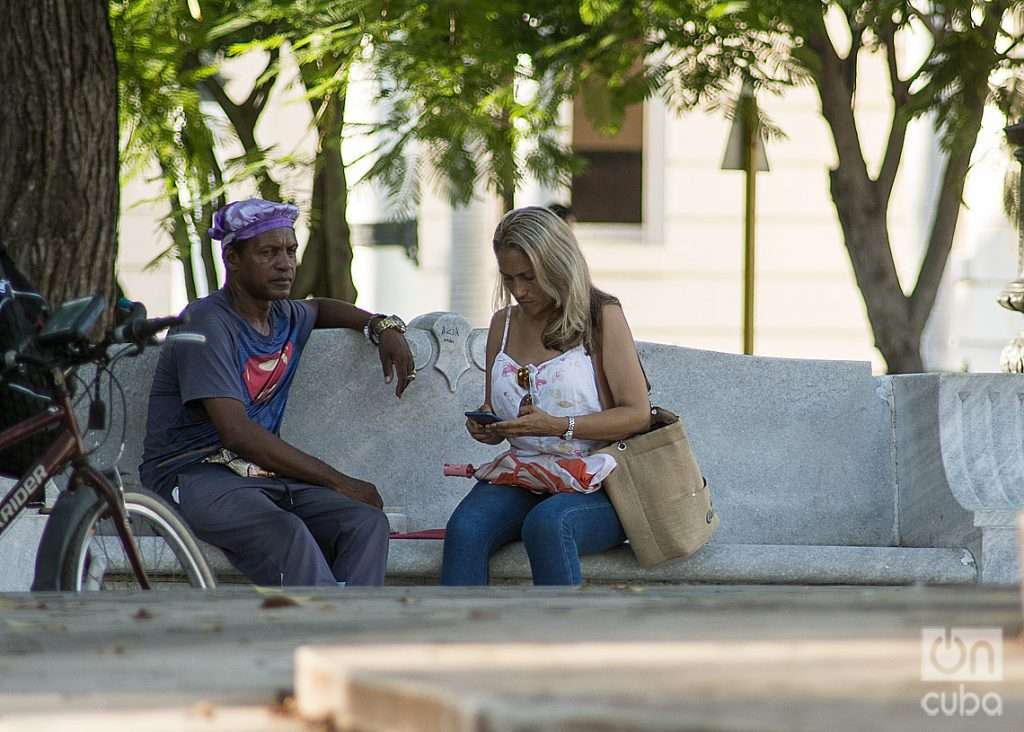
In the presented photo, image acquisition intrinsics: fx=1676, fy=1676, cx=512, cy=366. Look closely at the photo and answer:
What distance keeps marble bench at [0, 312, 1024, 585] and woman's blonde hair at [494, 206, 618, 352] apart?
3.05 ft

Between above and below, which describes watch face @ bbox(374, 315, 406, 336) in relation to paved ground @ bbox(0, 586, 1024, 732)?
above

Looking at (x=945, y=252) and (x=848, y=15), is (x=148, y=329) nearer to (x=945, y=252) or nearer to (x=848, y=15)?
(x=848, y=15)

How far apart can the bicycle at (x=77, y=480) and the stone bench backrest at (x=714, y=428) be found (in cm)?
199

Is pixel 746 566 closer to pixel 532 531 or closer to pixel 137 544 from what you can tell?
pixel 532 531

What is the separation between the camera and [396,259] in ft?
46.0

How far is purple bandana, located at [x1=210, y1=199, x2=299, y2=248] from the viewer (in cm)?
534

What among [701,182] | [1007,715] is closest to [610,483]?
[1007,715]

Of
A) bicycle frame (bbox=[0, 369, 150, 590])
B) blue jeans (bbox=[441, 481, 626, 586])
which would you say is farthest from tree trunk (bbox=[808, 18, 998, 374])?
bicycle frame (bbox=[0, 369, 150, 590])

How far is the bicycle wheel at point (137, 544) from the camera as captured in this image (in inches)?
152

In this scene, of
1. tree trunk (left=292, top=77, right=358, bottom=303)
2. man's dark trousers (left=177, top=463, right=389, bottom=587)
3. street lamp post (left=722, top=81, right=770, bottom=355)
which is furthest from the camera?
street lamp post (left=722, top=81, right=770, bottom=355)

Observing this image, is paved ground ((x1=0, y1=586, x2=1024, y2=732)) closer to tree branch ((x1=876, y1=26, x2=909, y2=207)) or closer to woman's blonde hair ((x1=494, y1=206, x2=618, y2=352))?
woman's blonde hair ((x1=494, y1=206, x2=618, y2=352))

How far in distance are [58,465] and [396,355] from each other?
1997mm

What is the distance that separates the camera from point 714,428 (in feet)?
21.0

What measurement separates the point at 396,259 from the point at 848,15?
7091 millimetres
